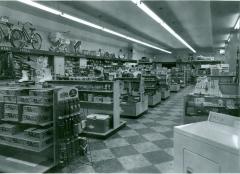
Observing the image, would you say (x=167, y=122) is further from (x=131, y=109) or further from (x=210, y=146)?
(x=210, y=146)

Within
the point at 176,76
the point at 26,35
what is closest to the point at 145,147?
the point at 26,35

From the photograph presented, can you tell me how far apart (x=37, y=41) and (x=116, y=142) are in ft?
20.1

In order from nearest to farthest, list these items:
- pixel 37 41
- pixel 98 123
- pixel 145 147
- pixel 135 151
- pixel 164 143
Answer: pixel 135 151
pixel 145 147
pixel 164 143
pixel 98 123
pixel 37 41

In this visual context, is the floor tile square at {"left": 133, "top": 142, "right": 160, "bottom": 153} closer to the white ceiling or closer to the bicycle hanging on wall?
the white ceiling

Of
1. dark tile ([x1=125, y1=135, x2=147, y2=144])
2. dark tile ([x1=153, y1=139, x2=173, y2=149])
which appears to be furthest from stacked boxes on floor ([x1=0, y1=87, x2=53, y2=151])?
dark tile ([x1=153, y1=139, x2=173, y2=149])

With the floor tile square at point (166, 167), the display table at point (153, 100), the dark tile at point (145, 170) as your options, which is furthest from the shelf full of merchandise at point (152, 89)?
the dark tile at point (145, 170)

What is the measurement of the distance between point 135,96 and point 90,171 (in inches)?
172

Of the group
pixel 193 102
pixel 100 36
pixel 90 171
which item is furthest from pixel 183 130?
pixel 100 36

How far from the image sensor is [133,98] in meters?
7.24

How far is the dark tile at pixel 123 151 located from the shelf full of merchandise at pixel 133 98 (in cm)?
261

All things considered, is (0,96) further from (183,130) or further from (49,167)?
(183,130)

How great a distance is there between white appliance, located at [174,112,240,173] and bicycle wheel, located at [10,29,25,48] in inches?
285

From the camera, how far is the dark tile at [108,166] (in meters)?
3.37

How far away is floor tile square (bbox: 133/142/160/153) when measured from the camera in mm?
4215
